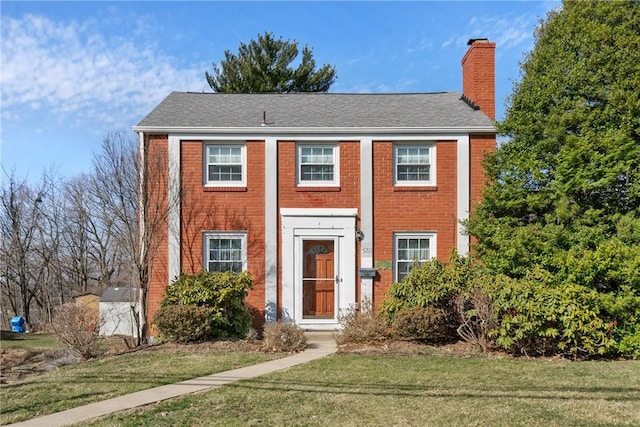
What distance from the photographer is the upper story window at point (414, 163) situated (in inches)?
522

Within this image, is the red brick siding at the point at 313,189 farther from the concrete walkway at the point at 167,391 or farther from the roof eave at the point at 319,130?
the concrete walkway at the point at 167,391

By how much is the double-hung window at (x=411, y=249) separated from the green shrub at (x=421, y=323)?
254 centimetres

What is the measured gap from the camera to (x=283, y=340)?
10.3 m

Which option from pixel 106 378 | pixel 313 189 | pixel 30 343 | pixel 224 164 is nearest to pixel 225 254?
pixel 224 164

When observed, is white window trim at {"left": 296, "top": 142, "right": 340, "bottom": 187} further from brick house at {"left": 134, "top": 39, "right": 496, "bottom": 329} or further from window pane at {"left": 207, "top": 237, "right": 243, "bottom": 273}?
window pane at {"left": 207, "top": 237, "right": 243, "bottom": 273}

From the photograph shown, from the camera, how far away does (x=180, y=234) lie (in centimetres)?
1295

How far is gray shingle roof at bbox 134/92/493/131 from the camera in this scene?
13234 millimetres

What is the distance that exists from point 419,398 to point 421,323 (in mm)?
3733

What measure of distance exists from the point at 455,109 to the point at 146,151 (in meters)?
8.56

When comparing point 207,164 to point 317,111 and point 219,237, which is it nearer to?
point 219,237

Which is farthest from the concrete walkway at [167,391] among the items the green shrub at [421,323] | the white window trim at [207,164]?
the white window trim at [207,164]

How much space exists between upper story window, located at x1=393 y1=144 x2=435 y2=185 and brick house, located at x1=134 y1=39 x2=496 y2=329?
0.03 metres

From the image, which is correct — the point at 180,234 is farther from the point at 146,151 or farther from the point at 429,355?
the point at 429,355

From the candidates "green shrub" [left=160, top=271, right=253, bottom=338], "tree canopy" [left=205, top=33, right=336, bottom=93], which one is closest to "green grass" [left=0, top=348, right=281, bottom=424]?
"green shrub" [left=160, top=271, right=253, bottom=338]
